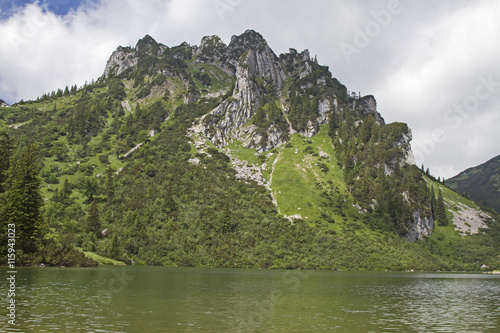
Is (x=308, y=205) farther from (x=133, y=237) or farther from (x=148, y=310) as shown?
(x=148, y=310)

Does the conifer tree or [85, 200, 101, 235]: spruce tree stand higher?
the conifer tree

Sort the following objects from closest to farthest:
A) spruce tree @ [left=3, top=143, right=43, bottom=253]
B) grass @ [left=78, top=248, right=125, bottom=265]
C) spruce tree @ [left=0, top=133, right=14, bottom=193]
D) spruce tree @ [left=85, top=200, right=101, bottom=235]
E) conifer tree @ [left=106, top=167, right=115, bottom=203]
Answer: spruce tree @ [left=3, top=143, right=43, bottom=253], spruce tree @ [left=0, top=133, right=14, bottom=193], grass @ [left=78, top=248, right=125, bottom=265], spruce tree @ [left=85, top=200, right=101, bottom=235], conifer tree @ [left=106, top=167, right=115, bottom=203]

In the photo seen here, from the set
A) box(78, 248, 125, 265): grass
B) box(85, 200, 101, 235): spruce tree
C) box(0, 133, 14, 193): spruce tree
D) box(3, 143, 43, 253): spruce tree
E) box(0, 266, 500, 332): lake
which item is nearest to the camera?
box(0, 266, 500, 332): lake

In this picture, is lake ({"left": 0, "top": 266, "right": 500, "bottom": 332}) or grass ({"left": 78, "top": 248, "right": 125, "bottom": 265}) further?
grass ({"left": 78, "top": 248, "right": 125, "bottom": 265})

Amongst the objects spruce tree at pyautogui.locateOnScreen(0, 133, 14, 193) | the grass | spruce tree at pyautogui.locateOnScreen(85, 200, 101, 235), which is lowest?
the grass

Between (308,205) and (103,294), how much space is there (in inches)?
6214

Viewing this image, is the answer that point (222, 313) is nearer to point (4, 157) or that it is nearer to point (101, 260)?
point (4, 157)

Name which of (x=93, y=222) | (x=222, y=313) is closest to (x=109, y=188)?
(x=93, y=222)

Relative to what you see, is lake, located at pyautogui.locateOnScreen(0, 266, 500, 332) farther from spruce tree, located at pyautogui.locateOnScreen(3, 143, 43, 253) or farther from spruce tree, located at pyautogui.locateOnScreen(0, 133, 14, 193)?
spruce tree, located at pyautogui.locateOnScreen(0, 133, 14, 193)

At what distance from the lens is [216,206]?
171000mm

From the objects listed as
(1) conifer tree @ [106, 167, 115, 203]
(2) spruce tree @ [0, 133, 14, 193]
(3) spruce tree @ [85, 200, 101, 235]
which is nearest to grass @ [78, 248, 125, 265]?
(3) spruce tree @ [85, 200, 101, 235]

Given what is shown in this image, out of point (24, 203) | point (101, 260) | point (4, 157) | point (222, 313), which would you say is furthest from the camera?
point (101, 260)

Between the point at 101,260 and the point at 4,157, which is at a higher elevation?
the point at 4,157

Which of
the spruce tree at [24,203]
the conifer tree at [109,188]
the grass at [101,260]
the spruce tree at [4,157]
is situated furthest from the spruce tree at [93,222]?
the spruce tree at [24,203]
